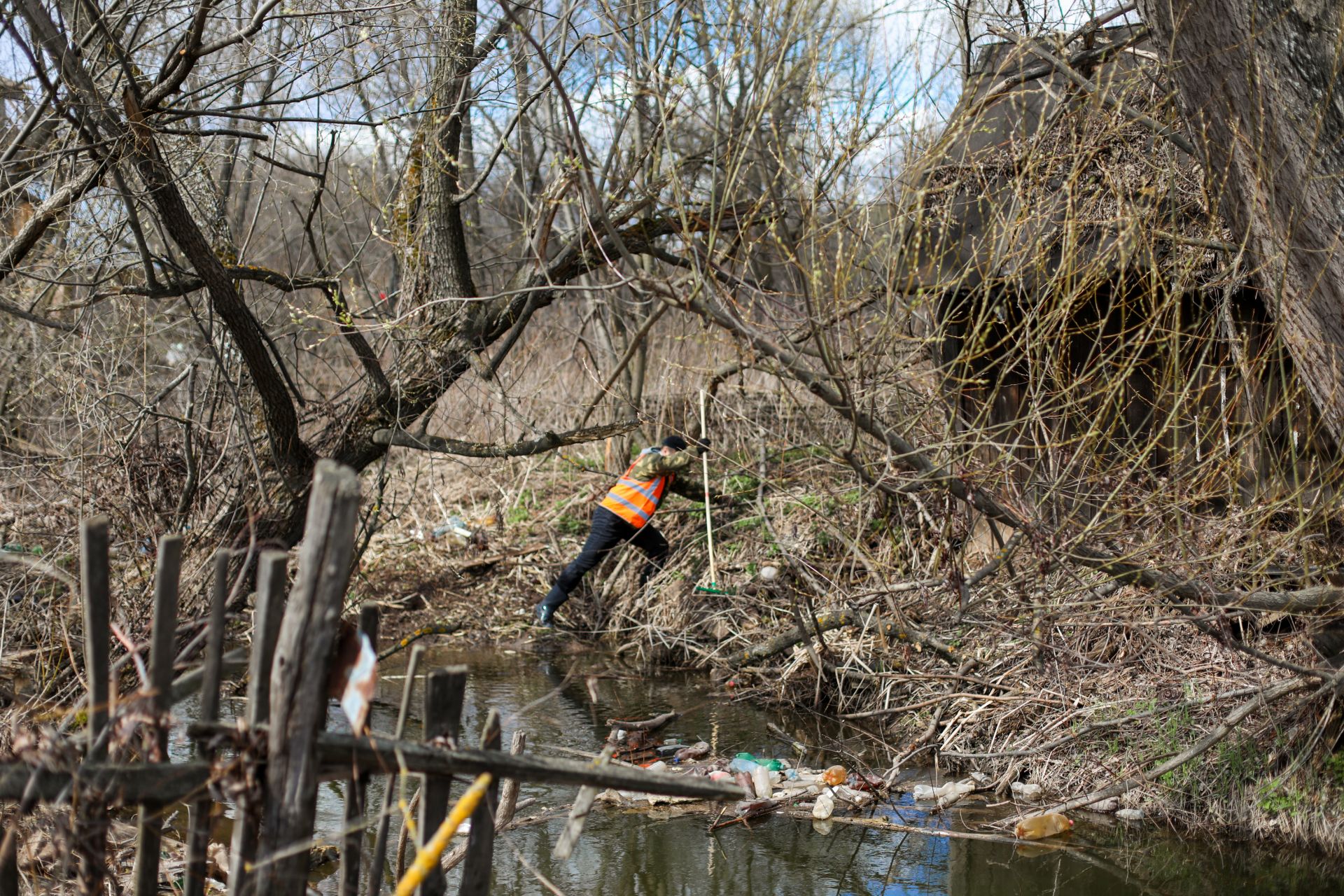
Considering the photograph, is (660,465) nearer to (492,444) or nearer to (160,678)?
(492,444)

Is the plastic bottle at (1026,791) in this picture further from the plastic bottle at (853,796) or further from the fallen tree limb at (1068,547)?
the fallen tree limb at (1068,547)

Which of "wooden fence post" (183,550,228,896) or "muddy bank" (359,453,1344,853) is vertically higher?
"wooden fence post" (183,550,228,896)

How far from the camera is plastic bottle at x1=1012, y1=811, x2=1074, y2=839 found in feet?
17.3

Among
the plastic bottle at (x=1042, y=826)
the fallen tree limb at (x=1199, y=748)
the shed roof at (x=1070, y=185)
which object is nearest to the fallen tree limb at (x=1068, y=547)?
the fallen tree limb at (x=1199, y=748)

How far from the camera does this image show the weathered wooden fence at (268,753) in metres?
2.35

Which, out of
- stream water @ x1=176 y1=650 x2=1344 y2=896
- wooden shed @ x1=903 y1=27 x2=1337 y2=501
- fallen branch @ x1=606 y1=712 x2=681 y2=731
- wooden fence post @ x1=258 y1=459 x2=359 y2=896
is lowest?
stream water @ x1=176 y1=650 x2=1344 y2=896

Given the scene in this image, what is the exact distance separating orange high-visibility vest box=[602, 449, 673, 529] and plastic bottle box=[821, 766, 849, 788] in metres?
3.36

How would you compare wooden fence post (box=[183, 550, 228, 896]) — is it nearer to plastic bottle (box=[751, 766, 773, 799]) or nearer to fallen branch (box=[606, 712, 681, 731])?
plastic bottle (box=[751, 766, 773, 799])

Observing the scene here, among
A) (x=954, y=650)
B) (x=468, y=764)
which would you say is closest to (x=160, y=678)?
(x=468, y=764)

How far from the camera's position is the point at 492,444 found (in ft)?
25.3

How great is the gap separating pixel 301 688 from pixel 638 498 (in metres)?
6.58

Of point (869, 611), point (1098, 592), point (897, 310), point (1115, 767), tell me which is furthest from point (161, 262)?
point (1115, 767)

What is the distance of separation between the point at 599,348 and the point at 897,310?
25.9 feet

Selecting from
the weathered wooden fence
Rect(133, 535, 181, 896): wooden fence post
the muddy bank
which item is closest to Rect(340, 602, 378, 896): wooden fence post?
the weathered wooden fence
